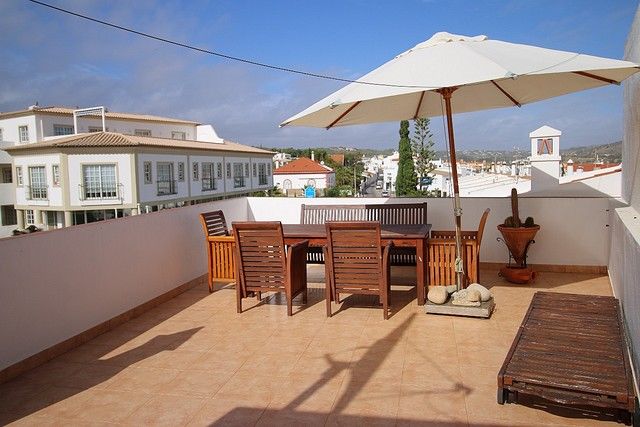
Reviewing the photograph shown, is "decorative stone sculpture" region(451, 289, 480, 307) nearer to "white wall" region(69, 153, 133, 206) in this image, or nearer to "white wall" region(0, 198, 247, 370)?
"white wall" region(0, 198, 247, 370)

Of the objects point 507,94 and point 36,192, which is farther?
point 36,192

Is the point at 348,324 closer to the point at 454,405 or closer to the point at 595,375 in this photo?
the point at 454,405

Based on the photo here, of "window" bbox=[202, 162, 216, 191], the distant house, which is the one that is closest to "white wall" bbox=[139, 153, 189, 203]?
"window" bbox=[202, 162, 216, 191]

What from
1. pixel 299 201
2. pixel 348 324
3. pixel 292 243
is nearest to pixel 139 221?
pixel 292 243

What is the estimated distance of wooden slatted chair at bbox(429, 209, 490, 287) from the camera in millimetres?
4793

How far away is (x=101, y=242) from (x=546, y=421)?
3628mm

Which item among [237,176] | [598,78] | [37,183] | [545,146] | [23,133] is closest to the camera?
[598,78]

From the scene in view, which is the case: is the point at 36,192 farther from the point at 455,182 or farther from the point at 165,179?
the point at 455,182

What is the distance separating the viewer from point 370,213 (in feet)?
20.8

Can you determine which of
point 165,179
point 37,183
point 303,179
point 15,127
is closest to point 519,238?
point 165,179

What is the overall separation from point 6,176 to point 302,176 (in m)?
34.6

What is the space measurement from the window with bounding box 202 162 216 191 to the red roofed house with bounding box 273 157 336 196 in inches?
797

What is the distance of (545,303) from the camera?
12.0ft

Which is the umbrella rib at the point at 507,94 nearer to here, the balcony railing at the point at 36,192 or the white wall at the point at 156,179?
the white wall at the point at 156,179
